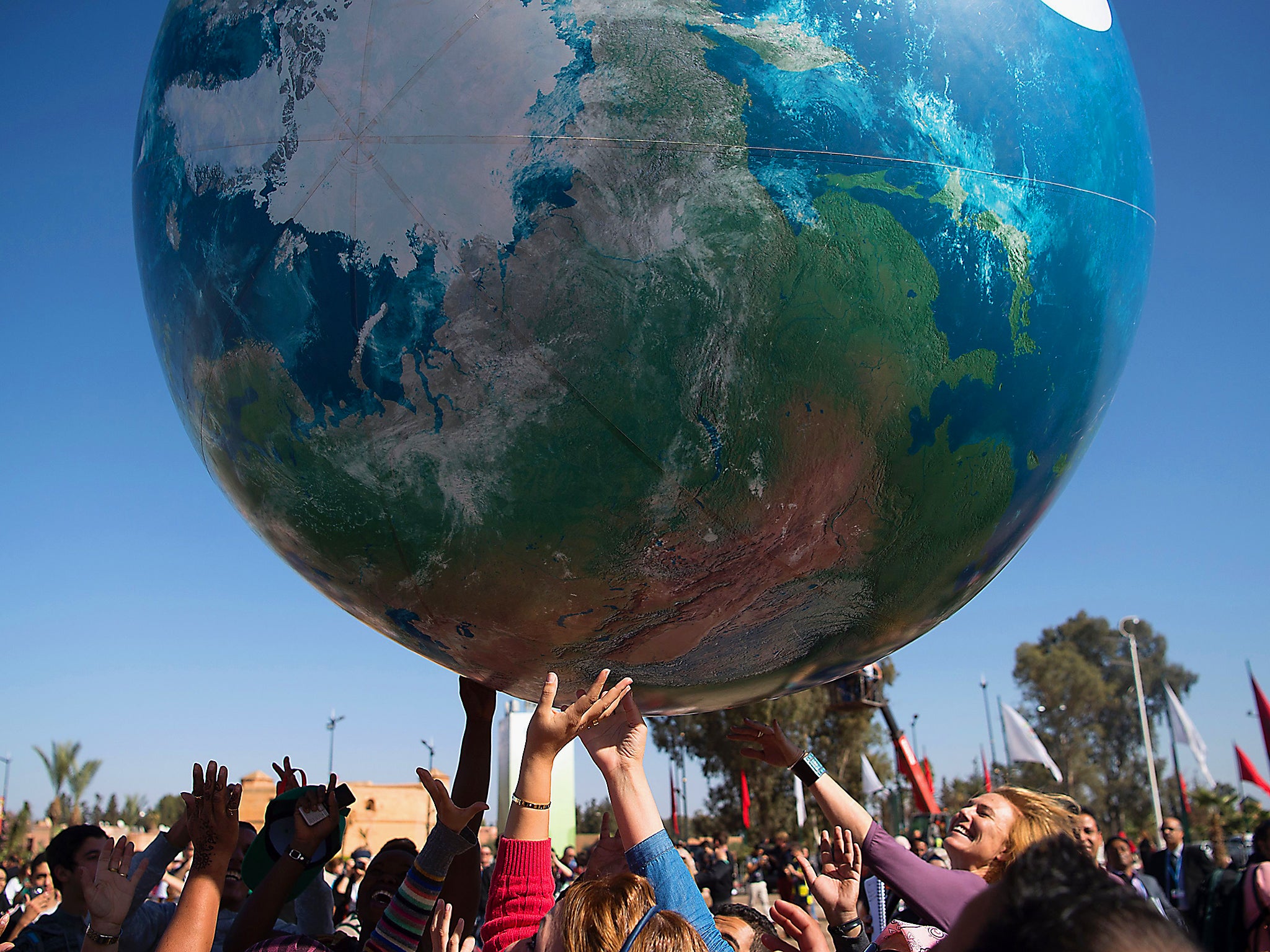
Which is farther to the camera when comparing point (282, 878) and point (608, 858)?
point (608, 858)

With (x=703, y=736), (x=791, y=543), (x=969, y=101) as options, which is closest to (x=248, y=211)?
(x=791, y=543)

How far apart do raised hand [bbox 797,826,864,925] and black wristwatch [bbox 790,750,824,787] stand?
275mm

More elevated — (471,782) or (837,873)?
(471,782)

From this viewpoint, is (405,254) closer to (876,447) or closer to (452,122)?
(452,122)

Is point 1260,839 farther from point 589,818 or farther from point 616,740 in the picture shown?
point 589,818

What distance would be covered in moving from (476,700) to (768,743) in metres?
0.98

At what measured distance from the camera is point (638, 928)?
1.68 m

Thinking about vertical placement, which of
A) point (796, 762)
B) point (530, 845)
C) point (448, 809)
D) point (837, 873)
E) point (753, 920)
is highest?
point (796, 762)

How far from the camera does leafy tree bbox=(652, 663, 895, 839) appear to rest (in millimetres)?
30422

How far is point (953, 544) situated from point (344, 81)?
6.48 ft

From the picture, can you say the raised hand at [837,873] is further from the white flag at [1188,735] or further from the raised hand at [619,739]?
the white flag at [1188,735]

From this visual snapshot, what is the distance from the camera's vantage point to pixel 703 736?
30609 mm

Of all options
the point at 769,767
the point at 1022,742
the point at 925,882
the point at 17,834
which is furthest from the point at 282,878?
the point at 17,834

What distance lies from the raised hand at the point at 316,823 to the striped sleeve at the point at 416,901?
37cm
